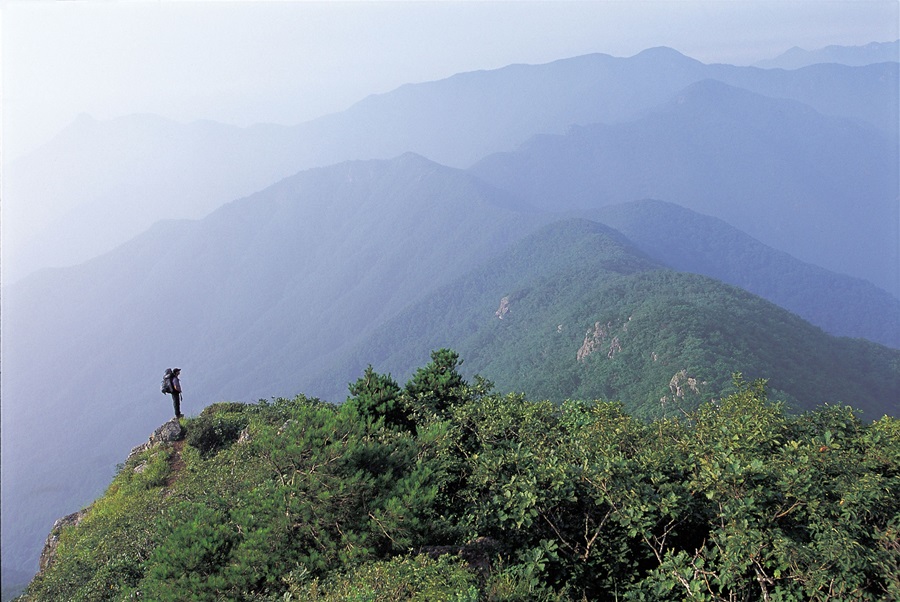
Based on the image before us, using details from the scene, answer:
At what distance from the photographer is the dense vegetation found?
10.6 m

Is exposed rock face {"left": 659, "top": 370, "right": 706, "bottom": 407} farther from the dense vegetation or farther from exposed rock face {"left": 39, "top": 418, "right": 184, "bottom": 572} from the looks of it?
exposed rock face {"left": 39, "top": 418, "right": 184, "bottom": 572}

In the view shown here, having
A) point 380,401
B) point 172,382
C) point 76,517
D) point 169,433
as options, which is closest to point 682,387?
point 169,433

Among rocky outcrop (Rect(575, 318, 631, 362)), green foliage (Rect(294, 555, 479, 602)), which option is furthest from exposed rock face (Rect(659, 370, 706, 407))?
green foliage (Rect(294, 555, 479, 602))

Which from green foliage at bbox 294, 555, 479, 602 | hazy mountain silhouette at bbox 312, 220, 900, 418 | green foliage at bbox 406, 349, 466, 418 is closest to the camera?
green foliage at bbox 294, 555, 479, 602

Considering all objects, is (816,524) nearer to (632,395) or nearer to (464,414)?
(464,414)

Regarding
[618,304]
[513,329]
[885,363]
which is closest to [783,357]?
[885,363]

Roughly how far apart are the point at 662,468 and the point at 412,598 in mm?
7101

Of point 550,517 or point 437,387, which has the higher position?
point 437,387

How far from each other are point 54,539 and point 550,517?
23840 millimetres

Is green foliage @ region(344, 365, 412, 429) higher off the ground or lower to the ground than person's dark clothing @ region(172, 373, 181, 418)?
higher

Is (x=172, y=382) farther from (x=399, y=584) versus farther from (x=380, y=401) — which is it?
(x=399, y=584)

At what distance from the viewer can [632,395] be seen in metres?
84.4

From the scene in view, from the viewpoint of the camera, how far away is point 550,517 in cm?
1320

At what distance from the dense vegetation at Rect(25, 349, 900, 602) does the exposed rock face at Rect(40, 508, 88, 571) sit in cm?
955
